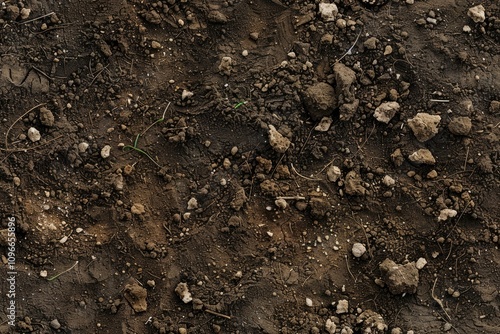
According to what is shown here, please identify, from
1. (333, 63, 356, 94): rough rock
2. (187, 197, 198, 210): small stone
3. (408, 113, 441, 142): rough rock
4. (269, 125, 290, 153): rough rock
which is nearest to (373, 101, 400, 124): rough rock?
(408, 113, 441, 142): rough rock

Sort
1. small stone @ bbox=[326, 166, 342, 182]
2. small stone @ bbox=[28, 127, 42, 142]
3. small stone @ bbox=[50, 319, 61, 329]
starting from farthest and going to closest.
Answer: small stone @ bbox=[326, 166, 342, 182]
small stone @ bbox=[28, 127, 42, 142]
small stone @ bbox=[50, 319, 61, 329]

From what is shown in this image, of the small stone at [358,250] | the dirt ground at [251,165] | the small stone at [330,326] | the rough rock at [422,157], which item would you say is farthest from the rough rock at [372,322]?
the rough rock at [422,157]

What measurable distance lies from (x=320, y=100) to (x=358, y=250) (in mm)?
963

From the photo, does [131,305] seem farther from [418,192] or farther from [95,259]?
[418,192]

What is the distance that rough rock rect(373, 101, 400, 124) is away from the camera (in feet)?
12.2

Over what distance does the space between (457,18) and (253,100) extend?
4.73ft

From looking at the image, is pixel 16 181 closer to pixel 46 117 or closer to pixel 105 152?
pixel 46 117

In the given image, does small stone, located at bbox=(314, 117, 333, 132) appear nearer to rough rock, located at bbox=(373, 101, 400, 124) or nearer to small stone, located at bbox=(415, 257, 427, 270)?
rough rock, located at bbox=(373, 101, 400, 124)

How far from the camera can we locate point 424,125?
367cm

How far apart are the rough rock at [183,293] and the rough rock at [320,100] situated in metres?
1.34

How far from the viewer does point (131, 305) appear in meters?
3.57

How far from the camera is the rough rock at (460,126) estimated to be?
367cm

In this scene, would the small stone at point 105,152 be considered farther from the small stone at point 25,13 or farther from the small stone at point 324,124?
the small stone at point 324,124

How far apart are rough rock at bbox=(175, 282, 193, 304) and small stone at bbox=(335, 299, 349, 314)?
912 millimetres
